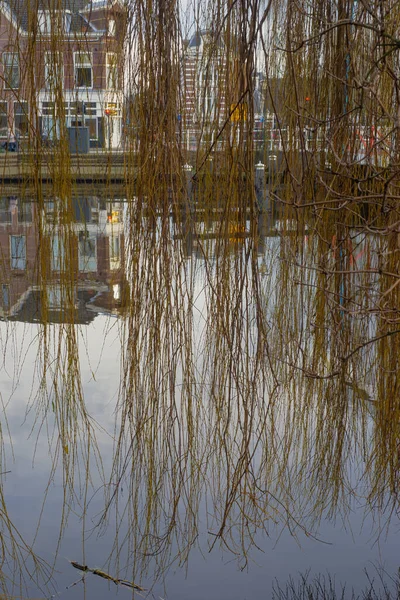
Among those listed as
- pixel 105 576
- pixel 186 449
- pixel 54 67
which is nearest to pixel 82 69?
pixel 54 67

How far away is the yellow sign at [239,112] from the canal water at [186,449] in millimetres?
228

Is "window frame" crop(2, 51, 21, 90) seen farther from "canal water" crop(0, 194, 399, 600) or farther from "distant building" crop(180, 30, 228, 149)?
"distant building" crop(180, 30, 228, 149)

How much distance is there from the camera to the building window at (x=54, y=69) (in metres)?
1.72

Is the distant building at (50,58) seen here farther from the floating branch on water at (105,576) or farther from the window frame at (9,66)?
the floating branch on water at (105,576)

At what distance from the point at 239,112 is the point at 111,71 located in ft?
1.13

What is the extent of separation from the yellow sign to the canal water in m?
0.23

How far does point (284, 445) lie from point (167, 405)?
571 millimetres

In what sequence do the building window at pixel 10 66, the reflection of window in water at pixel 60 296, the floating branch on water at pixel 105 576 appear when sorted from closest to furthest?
the building window at pixel 10 66 < the reflection of window in water at pixel 60 296 < the floating branch on water at pixel 105 576

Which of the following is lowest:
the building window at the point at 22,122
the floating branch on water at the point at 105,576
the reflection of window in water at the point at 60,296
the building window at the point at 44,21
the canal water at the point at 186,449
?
the floating branch on water at the point at 105,576

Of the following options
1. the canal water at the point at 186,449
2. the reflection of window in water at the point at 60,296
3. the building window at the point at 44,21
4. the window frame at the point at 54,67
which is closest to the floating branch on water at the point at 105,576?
the canal water at the point at 186,449

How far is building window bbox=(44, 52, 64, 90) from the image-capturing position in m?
1.72

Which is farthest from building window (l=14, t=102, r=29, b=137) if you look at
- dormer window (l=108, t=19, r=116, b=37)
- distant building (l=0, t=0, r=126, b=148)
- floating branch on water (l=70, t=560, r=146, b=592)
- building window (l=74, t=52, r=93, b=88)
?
floating branch on water (l=70, t=560, r=146, b=592)

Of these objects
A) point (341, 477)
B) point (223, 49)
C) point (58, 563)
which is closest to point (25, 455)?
point (58, 563)

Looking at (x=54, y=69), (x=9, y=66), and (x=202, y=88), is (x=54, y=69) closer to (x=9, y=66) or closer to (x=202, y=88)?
(x=9, y=66)
